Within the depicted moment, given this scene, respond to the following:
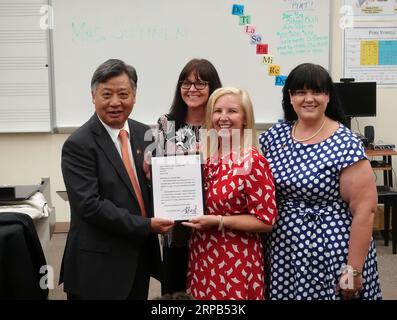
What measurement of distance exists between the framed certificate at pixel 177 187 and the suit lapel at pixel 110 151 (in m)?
0.10

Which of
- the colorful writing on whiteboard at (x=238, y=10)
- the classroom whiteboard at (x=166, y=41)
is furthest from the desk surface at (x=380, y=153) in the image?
the colorful writing on whiteboard at (x=238, y=10)

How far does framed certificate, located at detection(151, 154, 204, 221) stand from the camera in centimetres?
171

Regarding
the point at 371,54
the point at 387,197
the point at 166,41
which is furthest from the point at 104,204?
the point at 371,54

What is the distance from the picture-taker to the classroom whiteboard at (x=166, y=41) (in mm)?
4418

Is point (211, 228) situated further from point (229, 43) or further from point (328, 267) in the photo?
point (229, 43)

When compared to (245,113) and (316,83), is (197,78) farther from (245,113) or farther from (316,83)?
(316,83)

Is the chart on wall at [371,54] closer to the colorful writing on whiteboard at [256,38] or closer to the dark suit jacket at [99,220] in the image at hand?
the colorful writing on whiteboard at [256,38]

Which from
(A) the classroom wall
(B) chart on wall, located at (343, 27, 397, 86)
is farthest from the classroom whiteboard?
(B) chart on wall, located at (343, 27, 397, 86)

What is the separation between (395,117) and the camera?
480cm

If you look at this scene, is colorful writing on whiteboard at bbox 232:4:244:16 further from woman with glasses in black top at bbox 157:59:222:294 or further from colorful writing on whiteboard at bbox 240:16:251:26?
woman with glasses in black top at bbox 157:59:222:294

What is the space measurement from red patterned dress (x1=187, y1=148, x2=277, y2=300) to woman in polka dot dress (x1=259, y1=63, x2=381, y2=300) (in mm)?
86

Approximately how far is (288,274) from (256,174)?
1.31 feet

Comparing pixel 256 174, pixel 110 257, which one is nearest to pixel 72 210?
pixel 110 257

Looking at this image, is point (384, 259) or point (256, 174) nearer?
point (256, 174)
